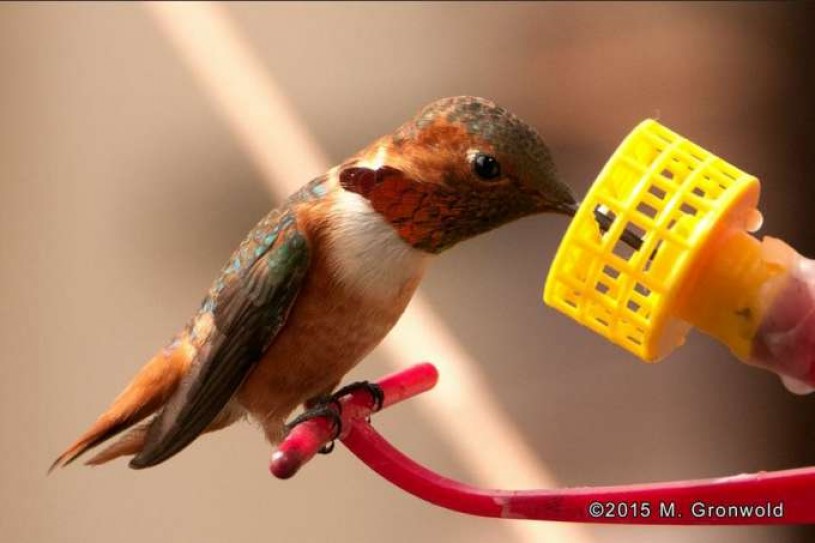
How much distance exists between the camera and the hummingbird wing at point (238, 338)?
66cm

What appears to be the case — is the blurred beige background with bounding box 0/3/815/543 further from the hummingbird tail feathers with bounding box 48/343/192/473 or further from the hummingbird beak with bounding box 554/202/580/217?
the hummingbird beak with bounding box 554/202/580/217

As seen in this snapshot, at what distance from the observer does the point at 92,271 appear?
1194 mm

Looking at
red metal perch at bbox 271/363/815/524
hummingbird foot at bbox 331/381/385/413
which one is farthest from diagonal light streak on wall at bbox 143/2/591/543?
red metal perch at bbox 271/363/815/524

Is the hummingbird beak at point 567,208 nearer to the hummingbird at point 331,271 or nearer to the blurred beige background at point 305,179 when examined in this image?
the hummingbird at point 331,271

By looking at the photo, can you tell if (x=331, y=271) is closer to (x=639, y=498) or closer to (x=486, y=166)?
(x=486, y=166)

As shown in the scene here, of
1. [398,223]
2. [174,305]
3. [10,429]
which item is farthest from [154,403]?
[10,429]

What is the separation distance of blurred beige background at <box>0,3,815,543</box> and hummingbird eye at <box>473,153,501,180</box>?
57 centimetres

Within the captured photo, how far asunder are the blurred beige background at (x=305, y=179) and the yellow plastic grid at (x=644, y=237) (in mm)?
643

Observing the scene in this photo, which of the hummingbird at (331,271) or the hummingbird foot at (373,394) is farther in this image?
the hummingbird foot at (373,394)

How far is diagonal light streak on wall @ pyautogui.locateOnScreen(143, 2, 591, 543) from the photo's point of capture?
1175 mm

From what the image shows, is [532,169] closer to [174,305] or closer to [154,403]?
[154,403]

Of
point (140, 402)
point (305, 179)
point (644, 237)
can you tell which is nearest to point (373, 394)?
point (140, 402)

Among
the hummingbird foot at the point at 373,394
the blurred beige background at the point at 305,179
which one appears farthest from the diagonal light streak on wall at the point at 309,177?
the hummingbird foot at the point at 373,394

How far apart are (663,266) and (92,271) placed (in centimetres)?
89
